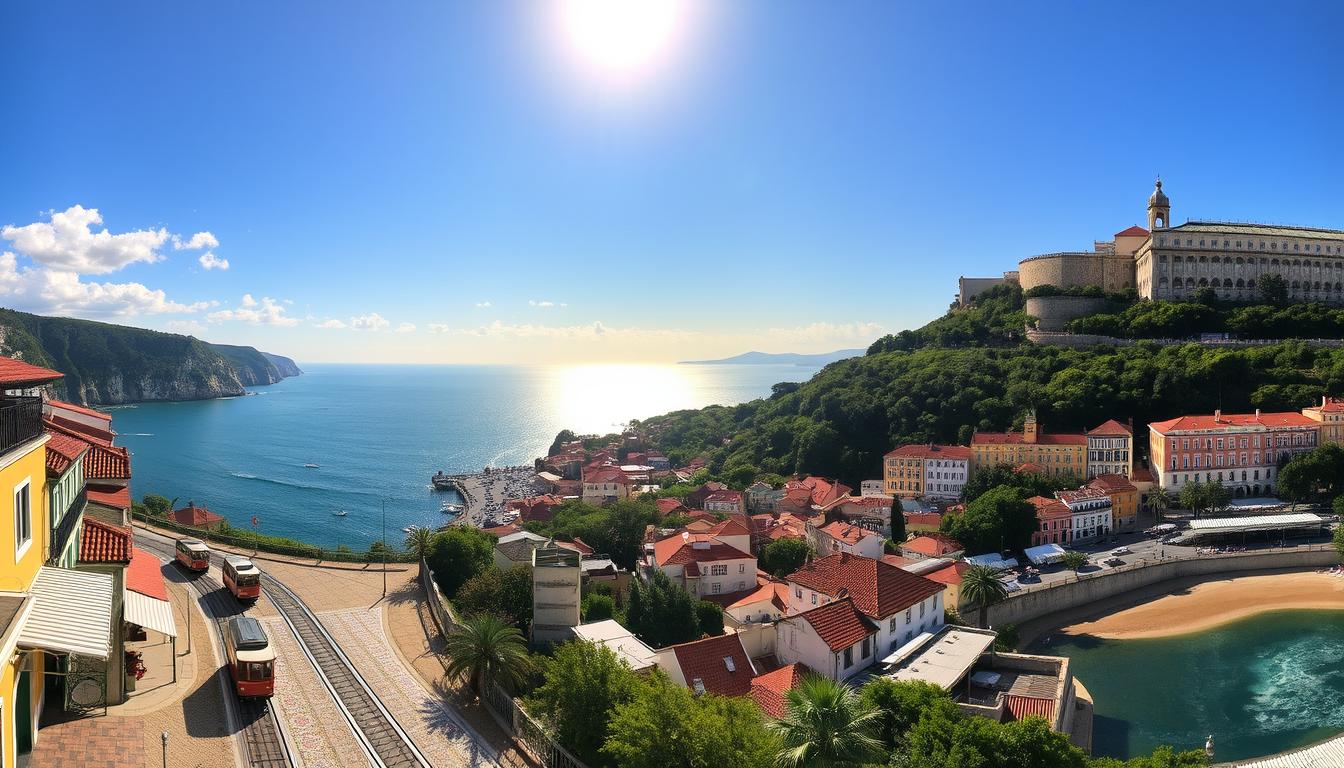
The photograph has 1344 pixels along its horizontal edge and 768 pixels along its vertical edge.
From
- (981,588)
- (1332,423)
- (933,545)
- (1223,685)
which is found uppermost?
(1332,423)

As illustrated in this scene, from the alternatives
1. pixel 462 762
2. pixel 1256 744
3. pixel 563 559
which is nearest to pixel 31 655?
pixel 462 762

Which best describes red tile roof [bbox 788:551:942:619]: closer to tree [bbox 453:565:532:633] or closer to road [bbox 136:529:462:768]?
tree [bbox 453:565:532:633]

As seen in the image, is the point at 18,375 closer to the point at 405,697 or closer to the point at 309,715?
the point at 309,715

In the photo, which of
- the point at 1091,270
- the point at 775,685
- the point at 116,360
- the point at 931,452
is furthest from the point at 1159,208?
the point at 116,360

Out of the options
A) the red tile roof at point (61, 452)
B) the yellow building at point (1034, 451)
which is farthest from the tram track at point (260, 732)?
the yellow building at point (1034, 451)

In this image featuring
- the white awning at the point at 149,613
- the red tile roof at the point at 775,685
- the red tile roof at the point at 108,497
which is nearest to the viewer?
the white awning at the point at 149,613

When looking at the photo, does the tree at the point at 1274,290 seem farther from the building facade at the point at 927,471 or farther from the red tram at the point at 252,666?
the red tram at the point at 252,666

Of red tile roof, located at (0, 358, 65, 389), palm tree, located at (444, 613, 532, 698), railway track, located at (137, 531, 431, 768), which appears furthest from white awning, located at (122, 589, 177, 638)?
red tile roof, located at (0, 358, 65, 389)
